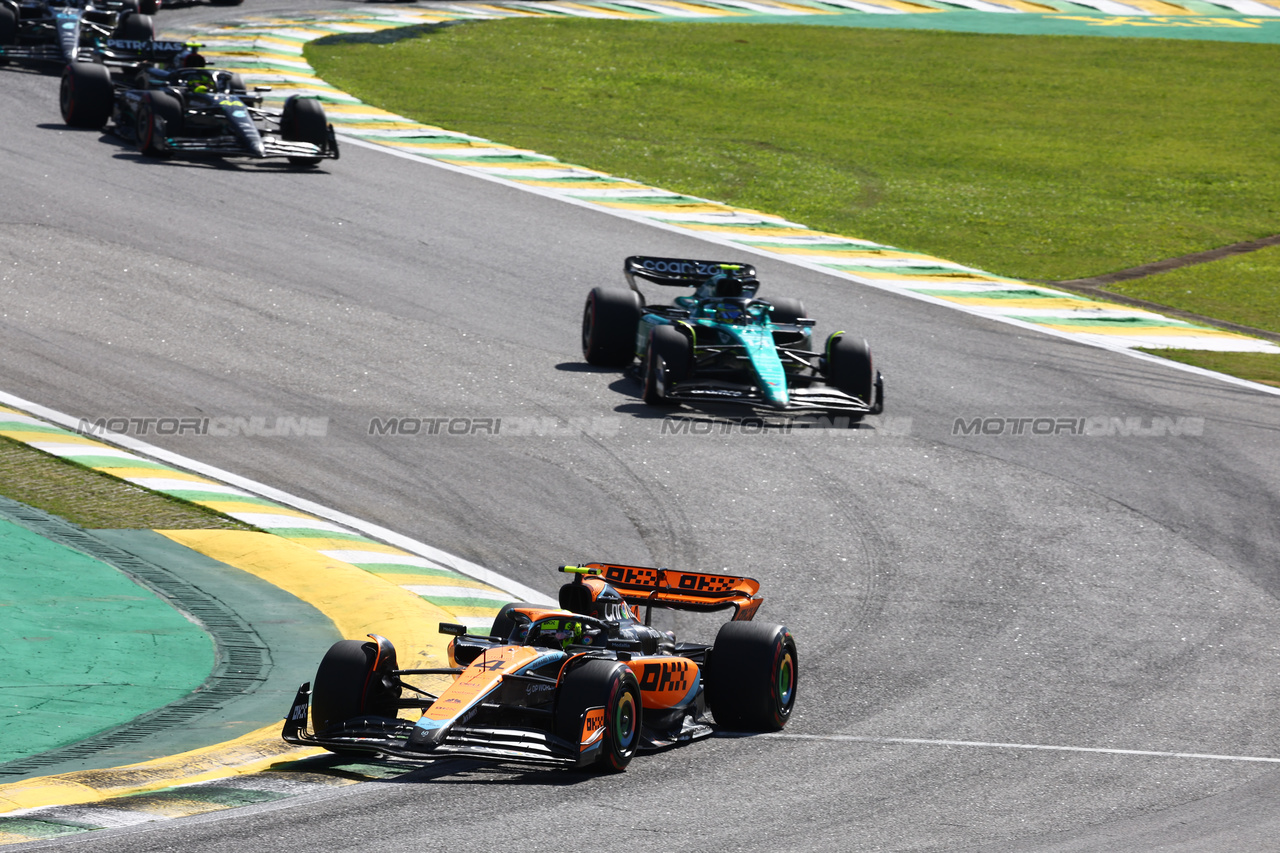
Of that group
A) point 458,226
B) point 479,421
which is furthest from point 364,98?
point 479,421

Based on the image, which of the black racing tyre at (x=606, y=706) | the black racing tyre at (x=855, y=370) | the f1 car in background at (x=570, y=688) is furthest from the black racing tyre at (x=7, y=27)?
the black racing tyre at (x=606, y=706)

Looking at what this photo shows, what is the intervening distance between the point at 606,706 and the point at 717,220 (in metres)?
17.6

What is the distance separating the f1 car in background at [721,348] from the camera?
16875 millimetres

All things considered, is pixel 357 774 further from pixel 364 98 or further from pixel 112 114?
pixel 364 98

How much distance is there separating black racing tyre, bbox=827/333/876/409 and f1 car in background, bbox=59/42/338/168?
1100 cm

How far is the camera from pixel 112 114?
2597 cm

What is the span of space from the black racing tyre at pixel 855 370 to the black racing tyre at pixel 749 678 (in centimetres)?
749

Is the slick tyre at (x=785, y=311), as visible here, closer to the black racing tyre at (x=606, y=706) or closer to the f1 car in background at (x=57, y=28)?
the black racing tyre at (x=606, y=706)

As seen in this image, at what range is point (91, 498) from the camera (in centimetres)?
1338

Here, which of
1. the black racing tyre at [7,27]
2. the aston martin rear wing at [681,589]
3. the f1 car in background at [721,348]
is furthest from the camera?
the black racing tyre at [7,27]

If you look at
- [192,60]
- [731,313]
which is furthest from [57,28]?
[731,313]

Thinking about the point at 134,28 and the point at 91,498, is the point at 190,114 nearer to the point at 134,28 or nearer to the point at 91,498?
the point at 134,28

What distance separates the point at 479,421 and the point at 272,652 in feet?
19.3

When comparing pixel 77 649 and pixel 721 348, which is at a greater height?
pixel 721 348
